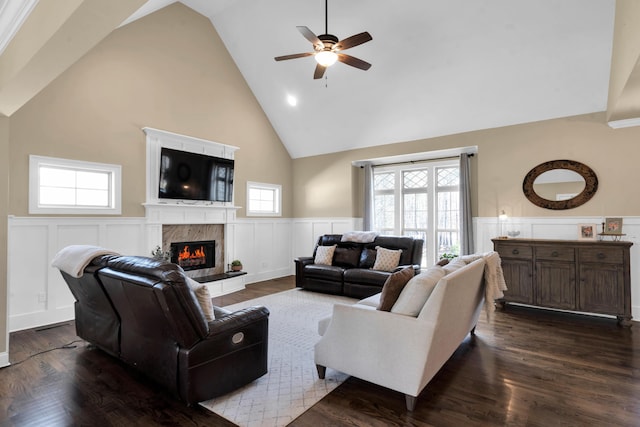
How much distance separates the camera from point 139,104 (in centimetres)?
527

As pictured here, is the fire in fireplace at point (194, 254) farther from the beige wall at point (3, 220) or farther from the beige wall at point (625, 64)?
the beige wall at point (625, 64)

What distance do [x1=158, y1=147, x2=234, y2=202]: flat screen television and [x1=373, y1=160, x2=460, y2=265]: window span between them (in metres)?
3.28

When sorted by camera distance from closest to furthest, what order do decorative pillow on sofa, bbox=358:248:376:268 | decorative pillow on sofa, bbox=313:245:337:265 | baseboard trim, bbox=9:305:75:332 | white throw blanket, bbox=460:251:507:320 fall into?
white throw blanket, bbox=460:251:507:320 < baseboard trim, bbox=9:305:75:332 < decorative pillow on sofa, bbox=358:248:376:268 < decorative pillow on sofa, bbox=313:245:337:265

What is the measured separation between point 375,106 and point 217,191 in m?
3.36

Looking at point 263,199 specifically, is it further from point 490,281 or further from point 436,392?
point 436,392

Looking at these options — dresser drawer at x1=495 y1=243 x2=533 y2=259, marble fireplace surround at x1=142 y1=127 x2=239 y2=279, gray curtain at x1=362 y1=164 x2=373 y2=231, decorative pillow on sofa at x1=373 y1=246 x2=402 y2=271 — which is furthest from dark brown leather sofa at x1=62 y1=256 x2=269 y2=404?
gray curtain at x1=362 y1=164 x2=373 y2=231

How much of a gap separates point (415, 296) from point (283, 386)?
1.32 m

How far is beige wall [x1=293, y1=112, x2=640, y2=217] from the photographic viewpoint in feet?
15.3

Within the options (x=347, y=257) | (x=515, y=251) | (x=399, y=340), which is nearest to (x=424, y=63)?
(x=515, y=251)

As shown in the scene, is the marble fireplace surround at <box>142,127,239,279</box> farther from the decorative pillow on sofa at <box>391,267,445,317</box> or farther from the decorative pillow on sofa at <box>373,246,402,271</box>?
the decorative pillow on sofa at <box>391,267,445,317</box>

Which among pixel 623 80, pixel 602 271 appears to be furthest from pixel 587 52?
pixel 602 271

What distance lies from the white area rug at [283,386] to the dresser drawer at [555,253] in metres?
3.38

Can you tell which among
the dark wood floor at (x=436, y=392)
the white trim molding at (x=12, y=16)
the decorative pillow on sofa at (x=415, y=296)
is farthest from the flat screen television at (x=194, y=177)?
the decorative pillow on sofa at (x=415, y=296)

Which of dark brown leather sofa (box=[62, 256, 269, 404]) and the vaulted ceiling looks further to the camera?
the vaulted ceiling
